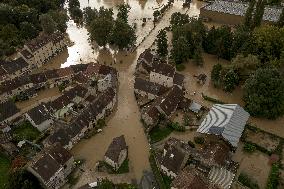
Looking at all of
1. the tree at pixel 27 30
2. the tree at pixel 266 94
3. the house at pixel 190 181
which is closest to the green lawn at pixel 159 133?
the house at pixel 190 181

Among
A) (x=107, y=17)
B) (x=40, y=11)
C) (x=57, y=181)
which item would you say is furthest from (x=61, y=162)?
(x=40, y=11)

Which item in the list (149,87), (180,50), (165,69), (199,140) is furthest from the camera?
(180,50)

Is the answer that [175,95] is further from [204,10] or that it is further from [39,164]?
[204,10]

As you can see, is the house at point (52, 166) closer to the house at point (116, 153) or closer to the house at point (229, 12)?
the house at point (116, 153)

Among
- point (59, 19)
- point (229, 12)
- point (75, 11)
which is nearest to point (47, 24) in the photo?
point (59, 19)

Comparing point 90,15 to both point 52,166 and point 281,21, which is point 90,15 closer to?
point 281,21
